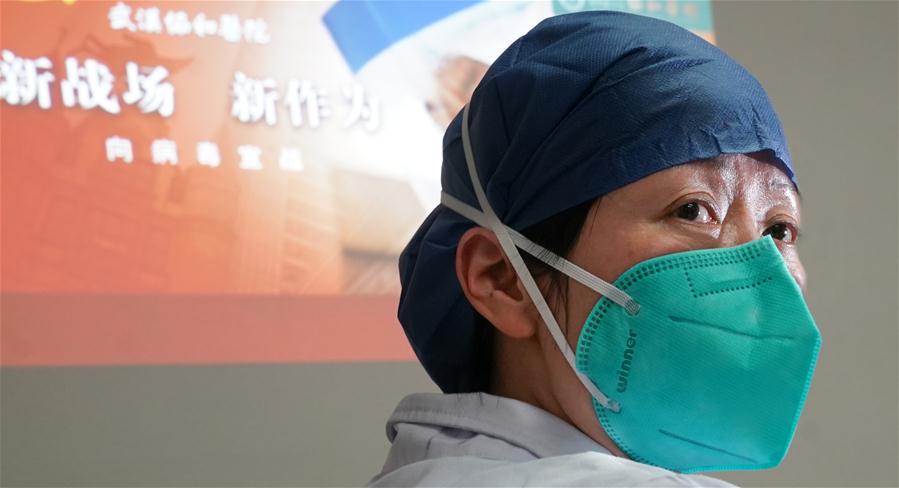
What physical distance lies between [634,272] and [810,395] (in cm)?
209

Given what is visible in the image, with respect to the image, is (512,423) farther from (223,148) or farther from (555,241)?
(223,148)

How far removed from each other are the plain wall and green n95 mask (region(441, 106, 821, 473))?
1405 millimetres

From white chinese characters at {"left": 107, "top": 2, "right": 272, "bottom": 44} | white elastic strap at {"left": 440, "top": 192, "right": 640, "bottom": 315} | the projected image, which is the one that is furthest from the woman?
white chinese characters at {"left": 107, "top": 2, "right": 272, "bottom": 44}

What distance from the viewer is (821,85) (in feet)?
9.87

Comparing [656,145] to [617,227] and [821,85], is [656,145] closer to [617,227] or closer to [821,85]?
[617,227]

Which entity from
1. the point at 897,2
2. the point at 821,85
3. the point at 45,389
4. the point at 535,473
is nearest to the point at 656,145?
the point at 535,473

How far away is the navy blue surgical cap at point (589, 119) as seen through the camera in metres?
1.02

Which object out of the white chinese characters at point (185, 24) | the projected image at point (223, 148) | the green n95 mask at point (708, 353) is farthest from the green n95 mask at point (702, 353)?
the white chinese characters at point (185, 24)

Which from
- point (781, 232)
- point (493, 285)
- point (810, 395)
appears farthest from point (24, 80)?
point (810, 395)

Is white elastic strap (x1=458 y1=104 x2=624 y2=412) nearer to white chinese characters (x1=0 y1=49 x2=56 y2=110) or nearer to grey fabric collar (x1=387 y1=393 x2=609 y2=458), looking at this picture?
grey fabric collar (x1=387 y1=393 x2=609 y2=458)

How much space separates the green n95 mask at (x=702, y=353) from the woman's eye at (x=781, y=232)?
6 centimetres

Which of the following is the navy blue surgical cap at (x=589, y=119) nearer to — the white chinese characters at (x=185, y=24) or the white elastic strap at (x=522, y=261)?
the white elastic strap at (x=522, y=261)

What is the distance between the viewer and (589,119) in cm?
104

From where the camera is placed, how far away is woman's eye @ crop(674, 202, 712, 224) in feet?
3.39
